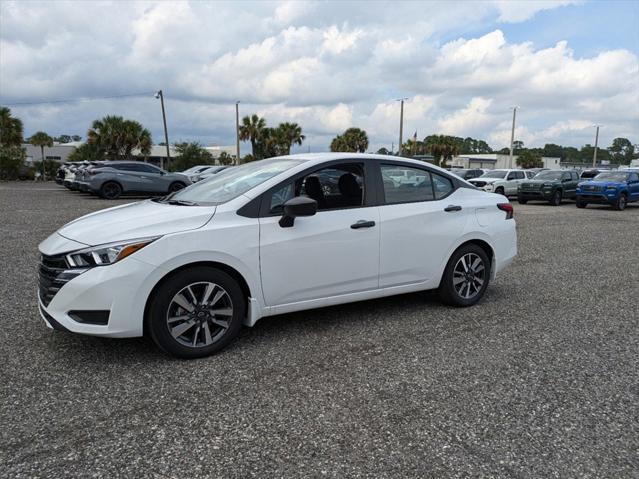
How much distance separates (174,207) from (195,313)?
3.13 feet

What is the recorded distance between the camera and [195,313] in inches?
149

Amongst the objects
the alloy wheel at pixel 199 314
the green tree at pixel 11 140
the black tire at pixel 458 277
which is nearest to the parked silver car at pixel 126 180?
the black tire at pixel 458 277

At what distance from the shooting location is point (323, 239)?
425 centimetres

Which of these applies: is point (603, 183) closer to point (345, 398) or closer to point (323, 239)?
point (323, 239)

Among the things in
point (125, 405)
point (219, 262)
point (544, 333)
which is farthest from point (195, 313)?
point (544, 333)

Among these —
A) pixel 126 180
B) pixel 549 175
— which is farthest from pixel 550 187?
pixel 126 180

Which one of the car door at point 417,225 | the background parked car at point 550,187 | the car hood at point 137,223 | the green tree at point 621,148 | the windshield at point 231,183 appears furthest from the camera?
the green tree at point 621,148

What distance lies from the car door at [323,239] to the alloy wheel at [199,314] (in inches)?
14.5

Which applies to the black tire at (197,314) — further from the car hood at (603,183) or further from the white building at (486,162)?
the white building at (486,162)

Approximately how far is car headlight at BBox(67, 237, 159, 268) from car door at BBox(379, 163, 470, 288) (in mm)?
2160

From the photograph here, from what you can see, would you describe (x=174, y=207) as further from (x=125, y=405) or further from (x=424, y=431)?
(x=424, y=431)

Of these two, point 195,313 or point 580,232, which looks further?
point 580,232

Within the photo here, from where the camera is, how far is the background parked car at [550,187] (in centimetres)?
2200

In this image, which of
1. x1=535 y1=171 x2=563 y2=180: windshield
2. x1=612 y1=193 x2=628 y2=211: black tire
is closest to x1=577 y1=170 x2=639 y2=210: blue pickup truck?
x1=612 y1=193 x2=628 y2=211: black tire
